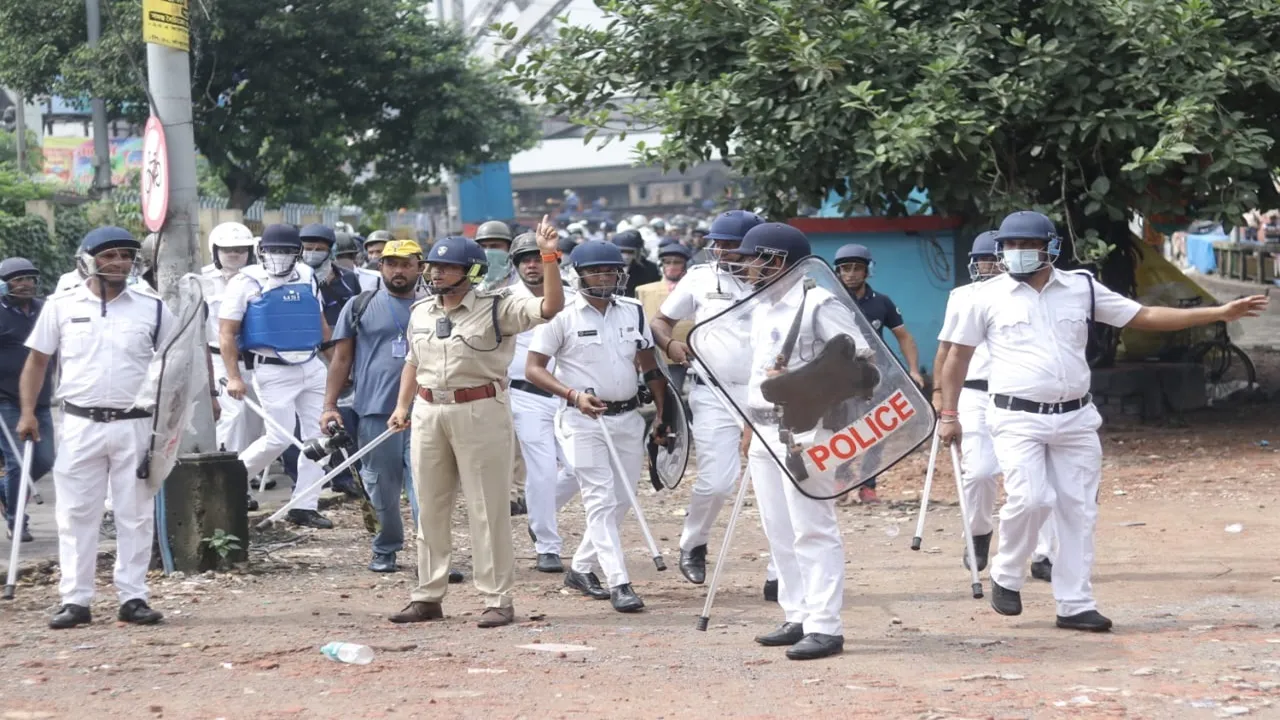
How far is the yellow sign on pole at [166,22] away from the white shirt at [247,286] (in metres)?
1.87

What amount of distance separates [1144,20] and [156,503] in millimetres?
7732

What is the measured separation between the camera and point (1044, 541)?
29.7ft

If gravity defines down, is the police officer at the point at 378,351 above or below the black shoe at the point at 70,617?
above

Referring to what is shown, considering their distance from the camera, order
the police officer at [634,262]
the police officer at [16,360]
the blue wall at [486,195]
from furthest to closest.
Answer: the blue wall at [486,195] → the police officer at [634,262] → the police officer at [16,360]

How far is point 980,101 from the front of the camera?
508 inches

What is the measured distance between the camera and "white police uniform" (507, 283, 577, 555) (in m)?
9.32

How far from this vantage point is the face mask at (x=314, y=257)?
12.3m

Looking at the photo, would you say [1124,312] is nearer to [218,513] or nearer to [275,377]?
[218,513]

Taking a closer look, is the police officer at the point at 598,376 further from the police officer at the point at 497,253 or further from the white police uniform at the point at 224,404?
the white police uniform at the point at 224,404

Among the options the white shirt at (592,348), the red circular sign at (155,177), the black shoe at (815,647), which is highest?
the red circular sign at (155,177)

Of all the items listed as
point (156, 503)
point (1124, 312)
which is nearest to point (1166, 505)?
point (1124, 312)

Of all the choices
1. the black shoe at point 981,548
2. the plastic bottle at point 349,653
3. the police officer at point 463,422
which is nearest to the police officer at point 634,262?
the black shoe at point 981,548

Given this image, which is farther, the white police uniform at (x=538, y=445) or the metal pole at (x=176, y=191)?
the metal pole at (x=176, y=191)

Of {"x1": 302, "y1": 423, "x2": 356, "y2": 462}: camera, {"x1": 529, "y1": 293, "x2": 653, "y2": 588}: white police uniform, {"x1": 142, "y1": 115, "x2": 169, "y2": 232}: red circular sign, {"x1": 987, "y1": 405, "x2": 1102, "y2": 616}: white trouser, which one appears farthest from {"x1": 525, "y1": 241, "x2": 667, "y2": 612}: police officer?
{"x1": 142, "y1": 115, "x2": 169, "y2": 232}: red circular sign
